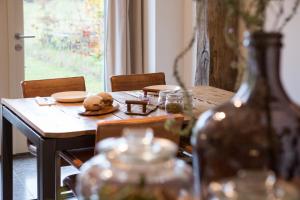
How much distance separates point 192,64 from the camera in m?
4.64

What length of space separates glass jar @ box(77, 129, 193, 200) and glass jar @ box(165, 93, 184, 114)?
1796 mm

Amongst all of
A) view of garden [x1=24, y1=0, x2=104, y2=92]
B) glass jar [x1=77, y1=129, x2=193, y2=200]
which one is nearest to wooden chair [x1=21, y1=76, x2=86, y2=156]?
view of garden [x1=24, y1=0, x2=104, y2=92]

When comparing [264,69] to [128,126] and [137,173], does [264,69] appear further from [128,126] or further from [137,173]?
[128,126]

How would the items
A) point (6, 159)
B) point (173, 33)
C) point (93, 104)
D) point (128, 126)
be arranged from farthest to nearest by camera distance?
point (173, 33), point (6, 159), point (93, 104), point (128, 126)

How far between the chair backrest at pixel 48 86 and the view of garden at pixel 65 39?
1244mm

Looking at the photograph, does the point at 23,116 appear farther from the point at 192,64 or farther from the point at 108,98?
the point at 192,64

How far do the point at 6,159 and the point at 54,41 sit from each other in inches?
68.8

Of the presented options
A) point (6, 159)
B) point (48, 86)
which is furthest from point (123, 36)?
point (6, 159)

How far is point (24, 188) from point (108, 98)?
144 cm

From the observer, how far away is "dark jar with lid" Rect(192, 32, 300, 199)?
912 millimetres

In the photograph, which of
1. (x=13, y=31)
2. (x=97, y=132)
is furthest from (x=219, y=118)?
(x=13, y=31)

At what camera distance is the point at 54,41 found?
463cm

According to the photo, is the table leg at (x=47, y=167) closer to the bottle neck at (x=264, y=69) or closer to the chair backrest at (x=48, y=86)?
the chair backrest at (x=48, y=86)

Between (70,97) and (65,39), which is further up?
(65,39)
